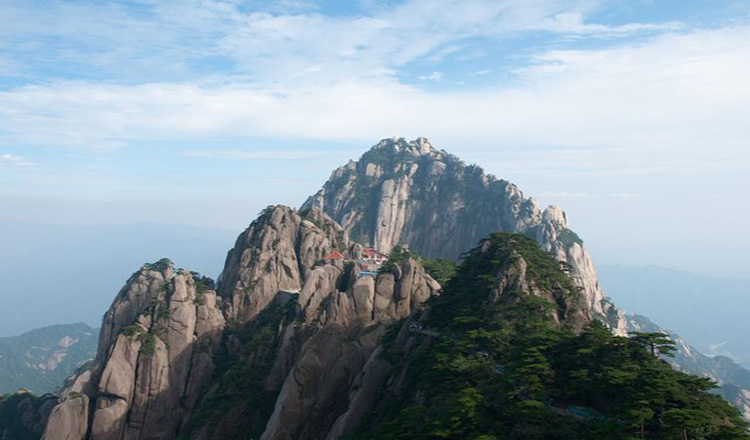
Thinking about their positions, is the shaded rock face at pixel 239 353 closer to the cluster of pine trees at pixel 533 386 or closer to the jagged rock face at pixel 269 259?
the jagged rock face at pixel 269 259

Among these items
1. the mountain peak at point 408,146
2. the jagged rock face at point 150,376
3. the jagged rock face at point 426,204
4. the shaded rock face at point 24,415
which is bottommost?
the shaded rock face at point 24,415

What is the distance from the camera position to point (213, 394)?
66.5 meters

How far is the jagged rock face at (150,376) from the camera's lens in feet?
218

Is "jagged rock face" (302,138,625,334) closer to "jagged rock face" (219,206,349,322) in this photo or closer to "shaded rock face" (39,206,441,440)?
"jagged rock face" (219,206,349,322)

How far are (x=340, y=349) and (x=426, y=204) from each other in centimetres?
10558

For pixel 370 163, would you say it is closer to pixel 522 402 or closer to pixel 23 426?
pixel 23 426

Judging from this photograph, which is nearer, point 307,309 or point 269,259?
point 307,309

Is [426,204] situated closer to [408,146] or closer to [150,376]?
[408,146]

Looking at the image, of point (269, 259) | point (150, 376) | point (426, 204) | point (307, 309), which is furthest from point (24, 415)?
point (426, 204)

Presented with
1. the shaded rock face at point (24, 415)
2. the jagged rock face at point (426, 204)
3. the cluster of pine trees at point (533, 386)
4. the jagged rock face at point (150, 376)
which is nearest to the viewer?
the cluster of pine trees at point (533, 386)

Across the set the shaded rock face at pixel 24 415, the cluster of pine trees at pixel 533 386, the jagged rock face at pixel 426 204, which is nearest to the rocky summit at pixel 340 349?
the cluster of pine trees at pixel 533 386

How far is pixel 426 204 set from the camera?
160000 millimetres

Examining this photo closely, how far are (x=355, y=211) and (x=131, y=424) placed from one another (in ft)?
320

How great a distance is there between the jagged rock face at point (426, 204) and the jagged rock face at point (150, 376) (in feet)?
264
